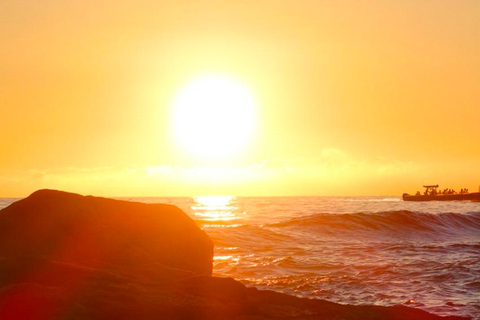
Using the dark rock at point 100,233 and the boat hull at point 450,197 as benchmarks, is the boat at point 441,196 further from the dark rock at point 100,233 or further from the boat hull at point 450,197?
the dark rock at point 100,233

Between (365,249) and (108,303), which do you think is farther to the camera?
(365,249)

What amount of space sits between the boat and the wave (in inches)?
2704

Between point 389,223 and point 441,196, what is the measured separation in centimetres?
8322

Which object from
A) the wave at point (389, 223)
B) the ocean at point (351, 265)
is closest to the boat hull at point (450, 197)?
the wave at point (389, 223)

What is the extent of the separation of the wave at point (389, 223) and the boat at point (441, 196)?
68693 millimetres

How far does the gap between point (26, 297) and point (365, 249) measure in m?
21.4

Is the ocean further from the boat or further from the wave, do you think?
the boat

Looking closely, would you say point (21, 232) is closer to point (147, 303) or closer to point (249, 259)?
point (147, 303)

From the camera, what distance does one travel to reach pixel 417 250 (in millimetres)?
24641

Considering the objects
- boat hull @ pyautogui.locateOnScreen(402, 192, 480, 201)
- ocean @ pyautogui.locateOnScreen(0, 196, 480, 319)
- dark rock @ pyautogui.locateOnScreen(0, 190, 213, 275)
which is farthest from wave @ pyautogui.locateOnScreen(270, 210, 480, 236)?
boat hull @ pyautogui.locateOnScreen(402, 192, 480, 201)

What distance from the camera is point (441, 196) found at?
11544 centimetres

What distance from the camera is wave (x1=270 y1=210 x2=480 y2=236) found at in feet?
119

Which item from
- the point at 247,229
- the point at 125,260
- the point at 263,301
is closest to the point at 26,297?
the point at 263,301

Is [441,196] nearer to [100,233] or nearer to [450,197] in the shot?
[450,197]
